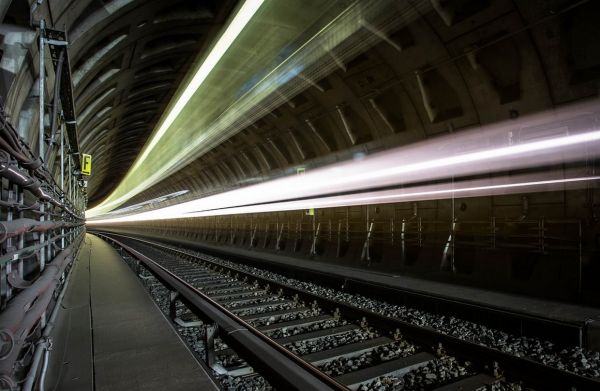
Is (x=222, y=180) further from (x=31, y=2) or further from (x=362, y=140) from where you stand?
(x=31, y=2)

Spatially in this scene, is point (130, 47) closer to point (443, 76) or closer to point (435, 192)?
point (443, 76)

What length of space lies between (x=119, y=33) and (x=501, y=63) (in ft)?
26.3

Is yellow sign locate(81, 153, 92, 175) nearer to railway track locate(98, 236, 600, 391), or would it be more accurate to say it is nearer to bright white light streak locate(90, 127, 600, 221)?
bright white light streak locate(90, 127, 600, 221)

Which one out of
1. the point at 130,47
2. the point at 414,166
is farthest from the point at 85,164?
the point at 414,166

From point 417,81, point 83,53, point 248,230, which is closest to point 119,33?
point 83,53

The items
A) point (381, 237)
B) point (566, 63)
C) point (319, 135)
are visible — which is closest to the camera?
point (566, 63)

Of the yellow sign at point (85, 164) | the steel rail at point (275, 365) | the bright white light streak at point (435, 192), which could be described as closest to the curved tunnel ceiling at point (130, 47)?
the yellow sign at point (85, 164)

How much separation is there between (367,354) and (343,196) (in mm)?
7942

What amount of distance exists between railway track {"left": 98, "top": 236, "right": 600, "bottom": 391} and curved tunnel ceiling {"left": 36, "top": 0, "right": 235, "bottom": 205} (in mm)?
5091

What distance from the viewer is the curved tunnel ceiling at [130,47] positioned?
655cm

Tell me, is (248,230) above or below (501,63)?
below

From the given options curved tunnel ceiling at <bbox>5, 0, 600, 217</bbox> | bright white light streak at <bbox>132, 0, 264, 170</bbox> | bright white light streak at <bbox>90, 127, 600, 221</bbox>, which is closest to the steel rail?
curved tunnel ceiling at <bbox>5, 0, 600, 217</bbox>

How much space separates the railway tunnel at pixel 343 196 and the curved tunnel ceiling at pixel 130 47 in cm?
7

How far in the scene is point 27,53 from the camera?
15.2 feet
